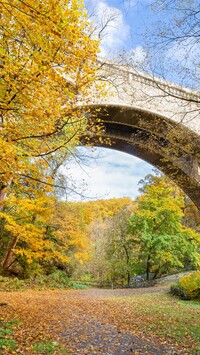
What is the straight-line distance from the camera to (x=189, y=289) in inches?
403

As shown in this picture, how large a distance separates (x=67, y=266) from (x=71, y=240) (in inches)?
131

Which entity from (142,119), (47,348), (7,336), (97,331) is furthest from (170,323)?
(142,119)

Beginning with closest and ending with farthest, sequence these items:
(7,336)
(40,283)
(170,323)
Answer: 1. (7,336)
2. (170,323)
3. (40,283)

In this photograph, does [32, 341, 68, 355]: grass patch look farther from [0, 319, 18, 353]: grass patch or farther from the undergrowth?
the undergrowth

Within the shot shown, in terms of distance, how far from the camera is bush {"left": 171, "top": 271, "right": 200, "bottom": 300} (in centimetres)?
996

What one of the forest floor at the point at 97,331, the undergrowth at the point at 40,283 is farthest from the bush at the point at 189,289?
the undergrowth at the point at 40,283

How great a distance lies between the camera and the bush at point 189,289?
9961 mm

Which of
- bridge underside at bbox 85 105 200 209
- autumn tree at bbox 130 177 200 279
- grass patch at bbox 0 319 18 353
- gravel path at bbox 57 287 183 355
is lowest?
gravel path at bbox 57 287 183 355

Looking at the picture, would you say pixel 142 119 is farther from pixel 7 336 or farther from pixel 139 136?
pixel 7 336

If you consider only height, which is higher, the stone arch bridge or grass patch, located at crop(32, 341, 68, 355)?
the stone arch bridge

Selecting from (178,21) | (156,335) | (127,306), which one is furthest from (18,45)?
(127,306)

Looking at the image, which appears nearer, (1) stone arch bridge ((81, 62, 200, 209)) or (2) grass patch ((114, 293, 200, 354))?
(2) grass patch ((114, 293, 200, 354))

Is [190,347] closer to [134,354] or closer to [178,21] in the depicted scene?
[134,354]

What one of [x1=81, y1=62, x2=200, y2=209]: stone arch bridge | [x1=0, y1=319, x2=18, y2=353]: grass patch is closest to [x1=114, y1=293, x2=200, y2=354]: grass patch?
[x1=0, y1=319, x2=18, y2=353]: grass patch
